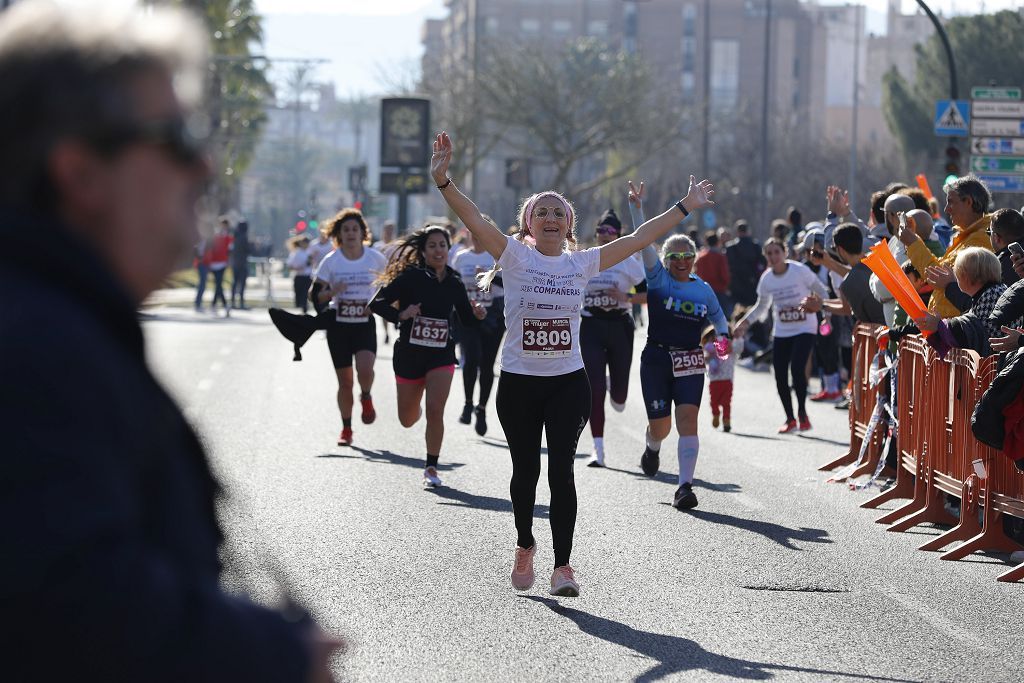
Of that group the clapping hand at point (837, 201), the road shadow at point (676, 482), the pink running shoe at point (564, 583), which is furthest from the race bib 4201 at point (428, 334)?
the pink running shoe at point (564, 583)

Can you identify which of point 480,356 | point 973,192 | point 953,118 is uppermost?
point 953,118

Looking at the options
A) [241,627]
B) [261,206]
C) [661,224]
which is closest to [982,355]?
[661,224]

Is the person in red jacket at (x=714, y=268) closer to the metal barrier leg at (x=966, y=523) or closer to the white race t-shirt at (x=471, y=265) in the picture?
the white race t-shirt at (x=471, y=265)

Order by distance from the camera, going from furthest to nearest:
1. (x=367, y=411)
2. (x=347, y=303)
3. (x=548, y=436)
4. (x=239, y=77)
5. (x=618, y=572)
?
1. (x=239, y=77)
2. (x=367, y=411)
3. (x=347, y=303)
4. (x=618, y=572)
5. (x=548, y=436)

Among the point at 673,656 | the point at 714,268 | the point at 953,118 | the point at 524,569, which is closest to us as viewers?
the point at 673,656

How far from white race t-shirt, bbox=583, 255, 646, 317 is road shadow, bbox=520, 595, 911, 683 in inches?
230

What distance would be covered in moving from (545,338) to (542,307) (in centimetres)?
17

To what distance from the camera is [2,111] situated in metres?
1.58

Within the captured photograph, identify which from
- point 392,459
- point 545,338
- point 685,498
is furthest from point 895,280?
point 392,459

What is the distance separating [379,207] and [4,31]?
251 feet

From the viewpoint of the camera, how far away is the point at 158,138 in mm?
1636

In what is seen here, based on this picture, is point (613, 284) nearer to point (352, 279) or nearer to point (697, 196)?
point (352, 279)

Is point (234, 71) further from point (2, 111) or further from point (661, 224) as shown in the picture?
point (2, 111)

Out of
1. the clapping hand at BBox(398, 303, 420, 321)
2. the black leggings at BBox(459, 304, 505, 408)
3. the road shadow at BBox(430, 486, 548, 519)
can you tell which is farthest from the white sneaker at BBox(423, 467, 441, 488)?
the black leggings at BBox(459, 304, 505, 408)
